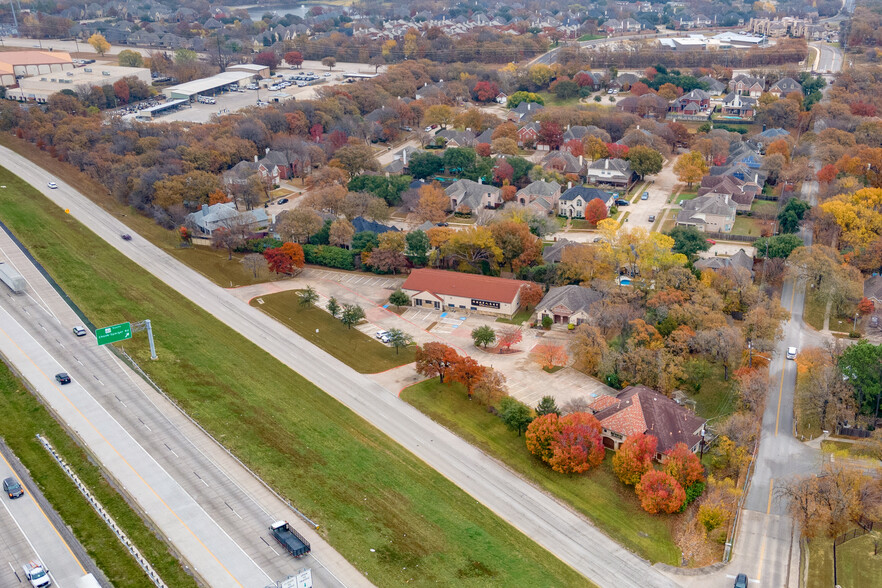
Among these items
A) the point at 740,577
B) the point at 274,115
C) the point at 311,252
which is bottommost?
the point at 740,577

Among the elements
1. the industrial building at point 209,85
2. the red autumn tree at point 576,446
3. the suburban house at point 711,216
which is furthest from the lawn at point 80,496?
the industrial building at point 209,85

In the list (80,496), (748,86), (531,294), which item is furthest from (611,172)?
(80,496)

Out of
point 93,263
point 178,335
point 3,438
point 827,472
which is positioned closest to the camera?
point 827,472

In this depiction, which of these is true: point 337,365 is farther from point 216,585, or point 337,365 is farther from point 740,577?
point 740,577

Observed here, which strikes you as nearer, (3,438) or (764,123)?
(3,438)

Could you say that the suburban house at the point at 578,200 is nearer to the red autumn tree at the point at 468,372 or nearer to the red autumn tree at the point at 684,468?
the red autumn tree at the point at 468,372

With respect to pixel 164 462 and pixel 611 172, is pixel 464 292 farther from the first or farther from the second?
pixel 611 172

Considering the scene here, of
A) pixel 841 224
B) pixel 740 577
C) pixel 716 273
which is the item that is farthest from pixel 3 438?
pixel 841 224
